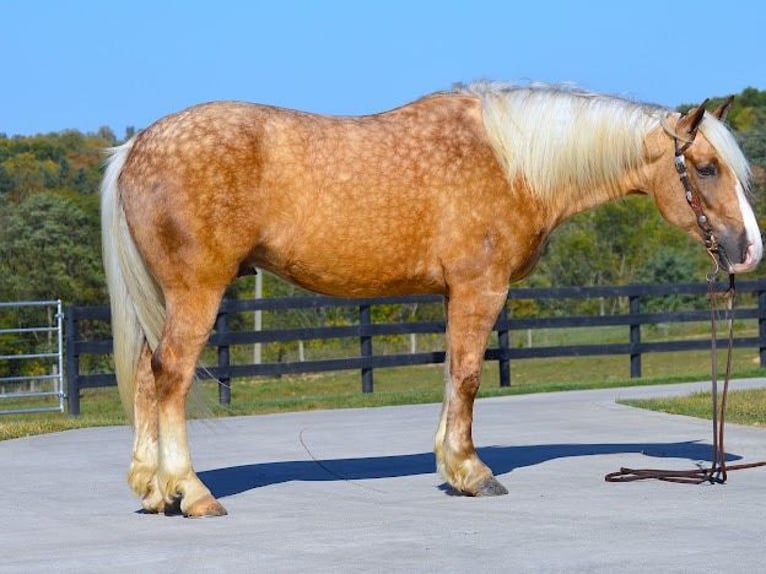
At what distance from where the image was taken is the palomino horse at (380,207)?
6.68 m

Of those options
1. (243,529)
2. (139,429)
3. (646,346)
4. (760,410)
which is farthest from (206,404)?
(646,346)

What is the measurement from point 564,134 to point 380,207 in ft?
3.75

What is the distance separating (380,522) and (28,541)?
161 cm

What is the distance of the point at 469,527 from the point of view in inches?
236

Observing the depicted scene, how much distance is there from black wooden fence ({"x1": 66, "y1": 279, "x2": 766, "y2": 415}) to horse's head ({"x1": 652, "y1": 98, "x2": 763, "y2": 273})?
23.0 feet

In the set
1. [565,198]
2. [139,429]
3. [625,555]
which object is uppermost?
[565,198]

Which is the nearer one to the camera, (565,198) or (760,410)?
(565,198)

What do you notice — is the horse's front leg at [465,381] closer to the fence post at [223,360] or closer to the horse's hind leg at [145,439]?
the horse's hind leg at [145,439]

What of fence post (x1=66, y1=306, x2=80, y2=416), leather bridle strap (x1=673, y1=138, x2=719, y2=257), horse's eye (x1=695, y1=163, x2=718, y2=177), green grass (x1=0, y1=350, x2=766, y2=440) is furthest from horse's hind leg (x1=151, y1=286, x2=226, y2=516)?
fence post (x1=66, y1=306, x2=80, y2=416)

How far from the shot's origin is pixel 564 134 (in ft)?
24.0

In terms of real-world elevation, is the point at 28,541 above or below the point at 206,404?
below

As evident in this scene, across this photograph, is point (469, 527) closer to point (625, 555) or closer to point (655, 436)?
point (625, 555)

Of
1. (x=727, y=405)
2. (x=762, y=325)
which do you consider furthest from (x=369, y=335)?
(x=762, y=325)

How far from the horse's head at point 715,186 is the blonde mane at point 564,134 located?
24 cm
